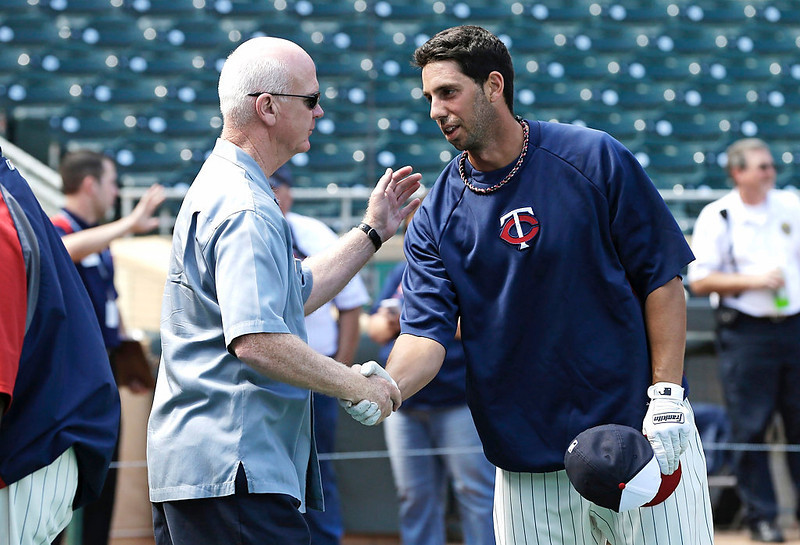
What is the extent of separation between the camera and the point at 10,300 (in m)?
2.17

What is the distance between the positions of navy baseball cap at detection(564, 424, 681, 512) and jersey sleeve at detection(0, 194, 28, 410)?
4.18ft

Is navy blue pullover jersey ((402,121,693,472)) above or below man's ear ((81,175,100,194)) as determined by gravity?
below

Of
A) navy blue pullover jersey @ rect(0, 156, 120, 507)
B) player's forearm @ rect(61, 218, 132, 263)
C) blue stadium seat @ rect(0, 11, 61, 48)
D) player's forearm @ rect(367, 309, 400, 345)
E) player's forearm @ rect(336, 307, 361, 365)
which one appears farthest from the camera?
blue stadium seat @ rect(0, 11, 61, 48)

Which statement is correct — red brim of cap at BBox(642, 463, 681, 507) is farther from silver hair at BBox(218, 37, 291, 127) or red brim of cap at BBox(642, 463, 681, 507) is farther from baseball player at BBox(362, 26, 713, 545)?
silver hair at BBox(218, 37, 291, 127)

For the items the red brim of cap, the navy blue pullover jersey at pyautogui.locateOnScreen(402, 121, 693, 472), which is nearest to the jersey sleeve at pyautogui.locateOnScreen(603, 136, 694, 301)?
the navy blue pullover jersey at pyautogui.locateOnScreen(402, 121, 693, 472)

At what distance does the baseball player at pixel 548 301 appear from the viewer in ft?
8.65

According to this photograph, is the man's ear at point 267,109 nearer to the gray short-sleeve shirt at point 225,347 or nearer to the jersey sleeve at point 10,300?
the gray short-sleeve shirt at point 225,347

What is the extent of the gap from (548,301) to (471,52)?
26.2 inches

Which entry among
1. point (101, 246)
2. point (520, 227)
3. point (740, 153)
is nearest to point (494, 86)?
point (520, 227)

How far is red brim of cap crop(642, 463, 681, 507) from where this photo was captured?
2518 mm

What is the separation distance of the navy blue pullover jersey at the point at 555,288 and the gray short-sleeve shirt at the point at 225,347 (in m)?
0.59

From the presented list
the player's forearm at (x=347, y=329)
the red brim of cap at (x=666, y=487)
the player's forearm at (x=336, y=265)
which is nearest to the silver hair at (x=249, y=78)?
the player's forearm at (x=336, y=265)

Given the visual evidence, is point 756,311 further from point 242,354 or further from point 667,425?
point 242,354

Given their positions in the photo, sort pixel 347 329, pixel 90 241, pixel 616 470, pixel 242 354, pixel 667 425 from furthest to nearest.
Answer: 1. pixel 347 329
2. pixel 90 241
3. pixel 667 425
4. pixel 616 470
5. pixel 242 354
